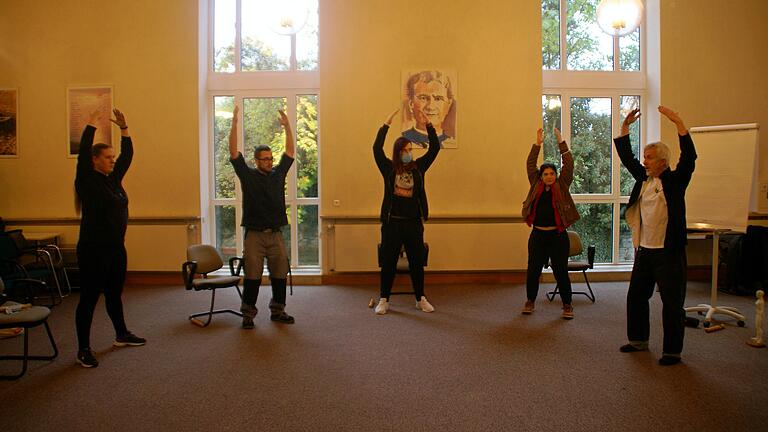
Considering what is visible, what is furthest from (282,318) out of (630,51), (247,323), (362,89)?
(630,51)

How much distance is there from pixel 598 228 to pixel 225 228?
510cm

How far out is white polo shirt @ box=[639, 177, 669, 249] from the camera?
357 cm

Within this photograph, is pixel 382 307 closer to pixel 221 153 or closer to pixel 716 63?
pixel 221 153

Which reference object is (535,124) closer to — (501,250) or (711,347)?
(501,250)

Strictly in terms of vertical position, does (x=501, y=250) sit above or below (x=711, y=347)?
above

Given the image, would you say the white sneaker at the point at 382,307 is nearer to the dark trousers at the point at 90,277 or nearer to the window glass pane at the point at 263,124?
the dark trousers at the point at 90,277

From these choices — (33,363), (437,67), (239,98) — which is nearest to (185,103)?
(239,98)

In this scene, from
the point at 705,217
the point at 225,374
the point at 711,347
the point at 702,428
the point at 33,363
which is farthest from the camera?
the point at 705,217

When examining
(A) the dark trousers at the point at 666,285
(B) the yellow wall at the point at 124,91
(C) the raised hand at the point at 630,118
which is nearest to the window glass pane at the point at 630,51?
(C) the raised hand at the point at 630,118

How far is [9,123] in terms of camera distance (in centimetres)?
690

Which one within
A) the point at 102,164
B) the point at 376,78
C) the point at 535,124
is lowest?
the point at 102,164

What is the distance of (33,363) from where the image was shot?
368cm

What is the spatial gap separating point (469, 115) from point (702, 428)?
4766 millimetres

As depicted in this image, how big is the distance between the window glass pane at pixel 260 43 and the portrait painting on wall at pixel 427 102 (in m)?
1.73
